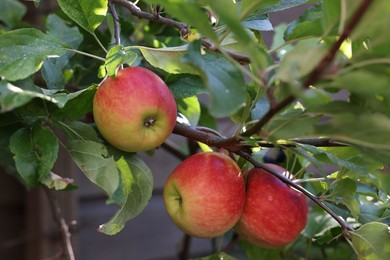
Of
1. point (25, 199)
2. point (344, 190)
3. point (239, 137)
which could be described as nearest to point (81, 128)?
point (239, 137)

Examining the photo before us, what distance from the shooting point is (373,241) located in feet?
2.20

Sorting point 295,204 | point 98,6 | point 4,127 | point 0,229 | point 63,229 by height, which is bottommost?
point 0,229

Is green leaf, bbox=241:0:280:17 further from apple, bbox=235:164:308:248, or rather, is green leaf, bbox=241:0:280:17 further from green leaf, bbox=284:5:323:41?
apple, bbox=235:164:308:248

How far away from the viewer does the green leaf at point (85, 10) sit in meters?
0.71

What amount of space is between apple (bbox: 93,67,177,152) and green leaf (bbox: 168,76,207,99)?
0.14m

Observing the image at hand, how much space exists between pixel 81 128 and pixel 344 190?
1.13 feet

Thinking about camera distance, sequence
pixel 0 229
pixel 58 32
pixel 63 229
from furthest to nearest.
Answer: pixel 0 229 → pixel 63 229 → pixel 58 32

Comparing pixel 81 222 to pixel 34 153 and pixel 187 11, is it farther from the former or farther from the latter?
pixel 187 11

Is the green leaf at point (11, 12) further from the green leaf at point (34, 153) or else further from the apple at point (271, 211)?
the apple at point (271, 211)

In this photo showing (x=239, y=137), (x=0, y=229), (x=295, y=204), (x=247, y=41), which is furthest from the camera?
(x=0, y=229)

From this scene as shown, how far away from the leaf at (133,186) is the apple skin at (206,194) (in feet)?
0.10

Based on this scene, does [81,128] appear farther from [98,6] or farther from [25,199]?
[25,199]

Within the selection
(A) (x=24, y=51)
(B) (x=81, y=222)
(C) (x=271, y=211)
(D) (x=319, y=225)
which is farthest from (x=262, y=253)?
(B) (x=81, y=222)

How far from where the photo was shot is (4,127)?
699mm
